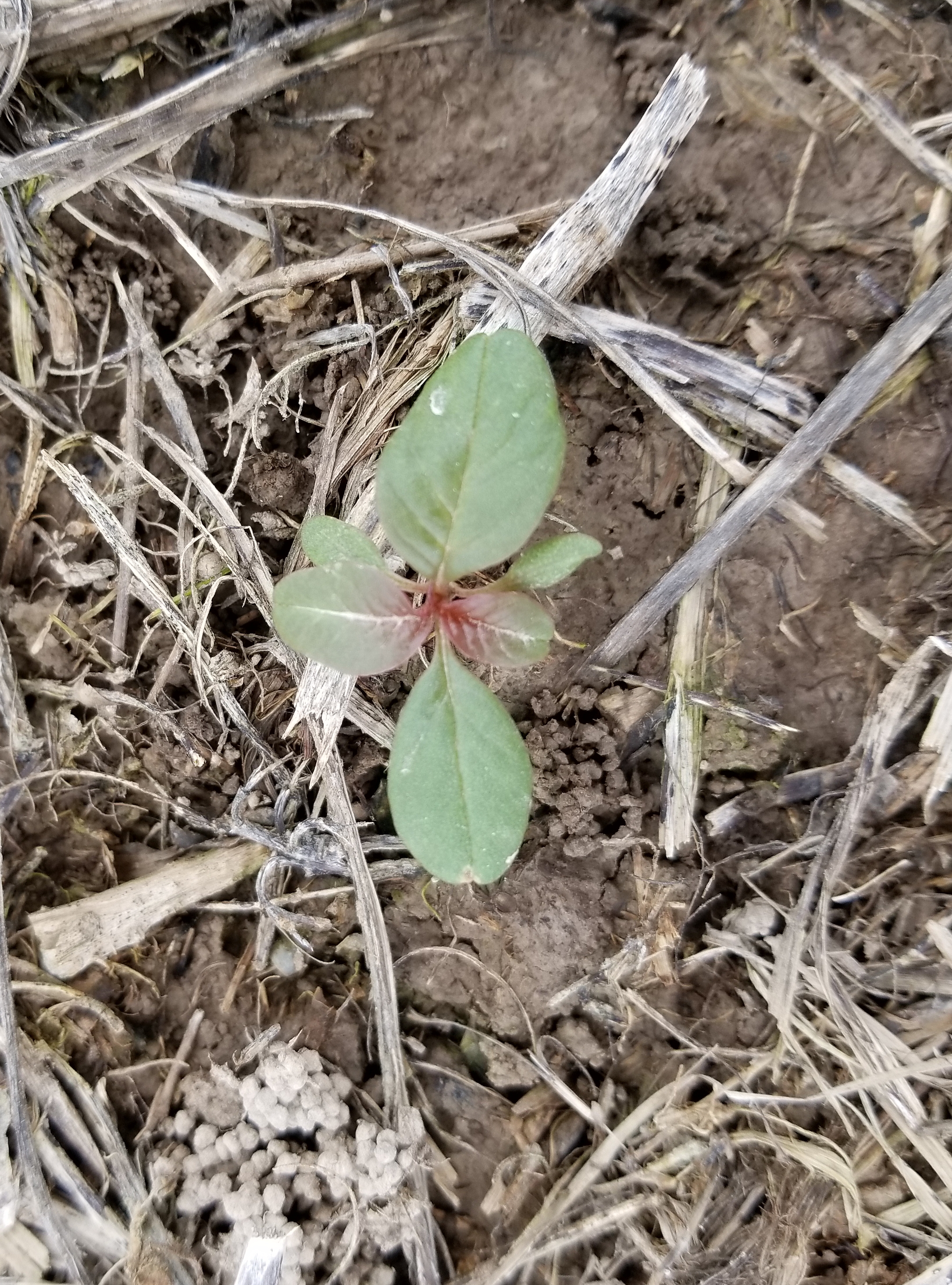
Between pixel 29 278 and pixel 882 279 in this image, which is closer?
pixel 882 279

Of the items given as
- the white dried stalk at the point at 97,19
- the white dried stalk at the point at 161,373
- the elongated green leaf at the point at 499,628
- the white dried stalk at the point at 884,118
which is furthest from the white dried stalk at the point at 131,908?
the white dried stalk at the point at 884,118

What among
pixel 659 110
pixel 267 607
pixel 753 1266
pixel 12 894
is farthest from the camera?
pixel 12 894

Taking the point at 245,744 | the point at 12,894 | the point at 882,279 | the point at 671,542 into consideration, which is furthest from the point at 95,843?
the point at 882,279

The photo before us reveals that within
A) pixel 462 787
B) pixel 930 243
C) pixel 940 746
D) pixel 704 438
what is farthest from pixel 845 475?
pixel 462 787

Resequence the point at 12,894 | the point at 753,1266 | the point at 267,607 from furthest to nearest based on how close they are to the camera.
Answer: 1. the point at 12,894
2. the point at 267,607
3. the point at 753,1266

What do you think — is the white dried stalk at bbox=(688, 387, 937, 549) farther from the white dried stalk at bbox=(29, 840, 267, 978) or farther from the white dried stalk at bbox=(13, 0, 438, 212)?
the white dried stalk at bbox=(29, 840, 267, 978)

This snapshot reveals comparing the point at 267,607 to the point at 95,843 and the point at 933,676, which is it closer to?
the point at 95,843

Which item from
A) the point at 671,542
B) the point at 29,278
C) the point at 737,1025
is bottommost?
the point at 737,1025

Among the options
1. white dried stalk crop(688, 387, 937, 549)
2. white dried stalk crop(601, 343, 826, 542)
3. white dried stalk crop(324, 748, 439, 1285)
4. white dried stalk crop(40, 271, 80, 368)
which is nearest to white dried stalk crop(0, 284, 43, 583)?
white dried stalk crop(40, 271, 80, 368)
